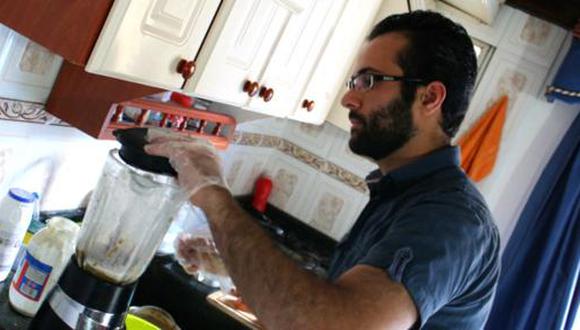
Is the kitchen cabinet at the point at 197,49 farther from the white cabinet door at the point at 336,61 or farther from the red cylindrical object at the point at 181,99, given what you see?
the red cylindrical object at the point at 181,99

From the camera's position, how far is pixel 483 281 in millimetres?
971

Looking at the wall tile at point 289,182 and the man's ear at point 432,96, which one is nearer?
the man's ear at point 432,96

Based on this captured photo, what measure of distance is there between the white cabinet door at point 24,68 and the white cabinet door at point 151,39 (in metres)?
0.32

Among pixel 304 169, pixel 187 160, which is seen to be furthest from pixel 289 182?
pixel 187 160

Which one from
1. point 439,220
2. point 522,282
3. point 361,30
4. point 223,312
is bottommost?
point 223,312

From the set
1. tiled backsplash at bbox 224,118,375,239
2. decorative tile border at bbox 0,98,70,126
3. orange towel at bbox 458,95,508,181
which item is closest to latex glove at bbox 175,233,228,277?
decorative tile border at bbox 0,98,70,126

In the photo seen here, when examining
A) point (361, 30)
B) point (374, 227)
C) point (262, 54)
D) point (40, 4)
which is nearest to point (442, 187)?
point (374, 227)

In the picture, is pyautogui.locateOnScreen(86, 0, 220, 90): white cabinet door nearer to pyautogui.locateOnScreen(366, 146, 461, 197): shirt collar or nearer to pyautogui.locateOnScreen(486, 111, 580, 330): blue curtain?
pyautogui.locateOnScreen(366, 146, 461, 197): shirt collar

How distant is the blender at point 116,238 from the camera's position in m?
0.92

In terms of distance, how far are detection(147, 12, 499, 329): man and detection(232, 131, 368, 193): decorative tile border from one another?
1140mm

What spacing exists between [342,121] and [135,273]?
1.34 metres

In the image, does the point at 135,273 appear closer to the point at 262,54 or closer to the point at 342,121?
the point at 262,54

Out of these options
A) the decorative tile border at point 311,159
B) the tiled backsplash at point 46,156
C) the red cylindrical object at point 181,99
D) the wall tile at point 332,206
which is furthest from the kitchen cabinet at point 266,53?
the wall tile at point 332,206

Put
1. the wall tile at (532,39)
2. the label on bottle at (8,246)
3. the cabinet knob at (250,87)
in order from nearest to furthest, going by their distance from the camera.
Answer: the label on bottle at (8,246) → the cabinet knob at (250,87) → the wall tile at (532,39)
